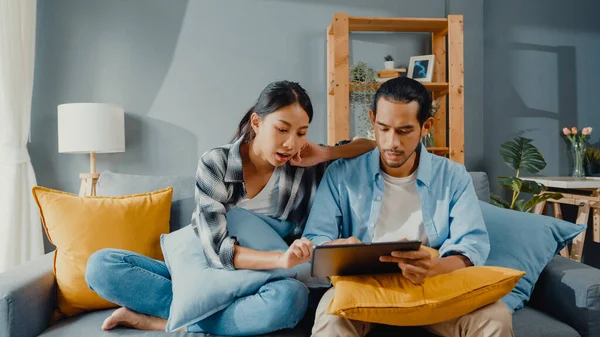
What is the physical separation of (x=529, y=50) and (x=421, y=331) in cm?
316

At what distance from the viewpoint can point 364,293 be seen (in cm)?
118

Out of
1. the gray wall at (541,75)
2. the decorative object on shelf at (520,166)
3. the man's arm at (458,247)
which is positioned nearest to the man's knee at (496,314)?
the man's arm at (458,247)

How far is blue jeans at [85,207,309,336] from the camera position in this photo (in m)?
1.32

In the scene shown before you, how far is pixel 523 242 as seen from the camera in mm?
1547

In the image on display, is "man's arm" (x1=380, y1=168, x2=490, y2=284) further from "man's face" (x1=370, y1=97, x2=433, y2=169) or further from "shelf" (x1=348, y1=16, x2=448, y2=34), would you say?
"shelf" (x1=348, y1=16, x2=448, y2=34)

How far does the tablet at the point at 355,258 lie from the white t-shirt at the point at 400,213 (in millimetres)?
279

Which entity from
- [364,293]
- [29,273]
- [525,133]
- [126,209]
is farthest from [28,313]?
[525,133]

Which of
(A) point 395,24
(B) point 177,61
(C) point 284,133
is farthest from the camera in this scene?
(B) point 177,61

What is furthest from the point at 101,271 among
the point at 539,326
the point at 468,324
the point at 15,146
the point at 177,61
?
the point at 177,61

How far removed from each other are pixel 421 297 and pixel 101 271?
0.98 meters

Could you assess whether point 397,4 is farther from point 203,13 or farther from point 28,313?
point 28,313

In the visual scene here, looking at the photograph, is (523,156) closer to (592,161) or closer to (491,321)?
(592,161)

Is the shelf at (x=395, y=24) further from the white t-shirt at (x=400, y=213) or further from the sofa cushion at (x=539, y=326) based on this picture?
the sofa cushion at (x=539, y=326)

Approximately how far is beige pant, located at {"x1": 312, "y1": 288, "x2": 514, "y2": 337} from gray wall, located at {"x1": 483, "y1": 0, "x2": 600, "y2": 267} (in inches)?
105
